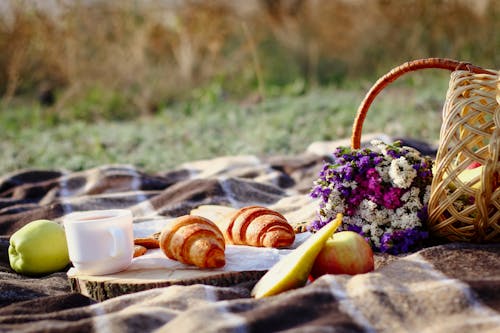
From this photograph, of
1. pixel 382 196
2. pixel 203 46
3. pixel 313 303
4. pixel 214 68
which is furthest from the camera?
pixel 203 46

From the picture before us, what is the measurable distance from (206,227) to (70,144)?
14.2 ft

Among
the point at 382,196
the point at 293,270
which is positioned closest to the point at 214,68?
the point at 382,196

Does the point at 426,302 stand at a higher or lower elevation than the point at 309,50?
lower

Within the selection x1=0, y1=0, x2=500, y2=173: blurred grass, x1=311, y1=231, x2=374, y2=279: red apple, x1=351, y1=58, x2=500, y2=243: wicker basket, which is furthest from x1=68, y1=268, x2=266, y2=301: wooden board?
x1=0, y1=0, x2=500, y2=173: blurred grass

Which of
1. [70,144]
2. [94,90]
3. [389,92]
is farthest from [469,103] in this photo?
[94,90]

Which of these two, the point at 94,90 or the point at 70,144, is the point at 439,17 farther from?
the point at 70,144

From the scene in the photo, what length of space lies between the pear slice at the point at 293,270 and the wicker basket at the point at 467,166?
0.49 m

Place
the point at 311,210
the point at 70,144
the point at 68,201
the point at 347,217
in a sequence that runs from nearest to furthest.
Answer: the point at 347,217
the point at 311,210
the point at 68,201
the point at 70,144

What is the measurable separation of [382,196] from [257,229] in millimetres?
464

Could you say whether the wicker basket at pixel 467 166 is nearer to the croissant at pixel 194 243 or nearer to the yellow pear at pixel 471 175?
the yellow pear at pixel 471 175

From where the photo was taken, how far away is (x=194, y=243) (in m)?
2.02

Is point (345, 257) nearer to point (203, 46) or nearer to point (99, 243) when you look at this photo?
point (99, 243)

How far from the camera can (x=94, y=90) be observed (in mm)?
8289

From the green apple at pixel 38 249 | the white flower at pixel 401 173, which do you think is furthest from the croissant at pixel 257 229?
the green apple at pixel 38 249
